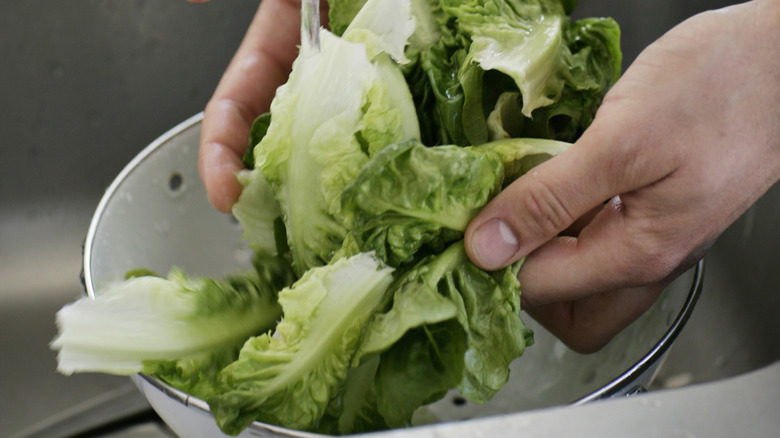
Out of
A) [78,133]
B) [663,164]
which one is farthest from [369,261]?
[78,133]

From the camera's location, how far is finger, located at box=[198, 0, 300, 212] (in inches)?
24.9

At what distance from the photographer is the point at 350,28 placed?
522 millimetres

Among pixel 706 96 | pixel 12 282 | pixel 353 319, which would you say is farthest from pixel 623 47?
pixel 12 282

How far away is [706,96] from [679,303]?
21 cm

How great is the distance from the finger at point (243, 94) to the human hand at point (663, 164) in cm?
26

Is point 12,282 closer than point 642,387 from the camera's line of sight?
No

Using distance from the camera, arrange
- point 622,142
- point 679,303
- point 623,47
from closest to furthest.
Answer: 1. point 622,142
2. point 679,303
3. point 623,47

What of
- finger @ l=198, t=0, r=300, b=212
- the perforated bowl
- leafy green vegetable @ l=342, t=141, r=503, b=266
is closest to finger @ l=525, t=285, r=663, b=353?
the perforated bowl

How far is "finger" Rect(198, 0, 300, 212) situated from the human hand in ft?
0.87

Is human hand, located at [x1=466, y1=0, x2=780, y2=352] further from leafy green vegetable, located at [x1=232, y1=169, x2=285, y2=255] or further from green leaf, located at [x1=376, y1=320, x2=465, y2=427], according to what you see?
leafy green vegetable, located at [x1=232, y1=169, x2=285, y2=255]

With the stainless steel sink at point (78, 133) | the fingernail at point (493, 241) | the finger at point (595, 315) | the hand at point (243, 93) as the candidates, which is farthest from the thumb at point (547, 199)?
the stainless steel sink at point (78, 133)

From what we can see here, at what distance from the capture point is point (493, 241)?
461 mm

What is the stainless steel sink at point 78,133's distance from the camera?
0.90 metres

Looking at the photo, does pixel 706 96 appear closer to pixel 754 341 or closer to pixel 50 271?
pixel 754 341
